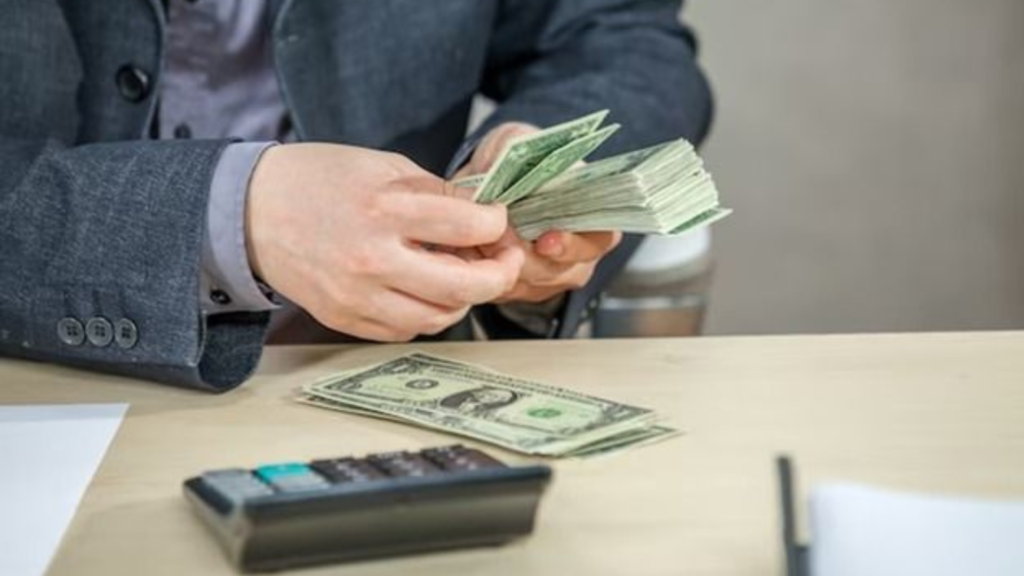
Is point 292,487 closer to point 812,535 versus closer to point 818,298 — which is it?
point 812,535

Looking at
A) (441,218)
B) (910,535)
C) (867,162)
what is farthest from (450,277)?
(867,162)

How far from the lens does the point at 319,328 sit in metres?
1.42

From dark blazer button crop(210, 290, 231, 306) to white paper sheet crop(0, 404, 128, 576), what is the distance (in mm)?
110

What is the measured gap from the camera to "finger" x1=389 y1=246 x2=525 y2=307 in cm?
94

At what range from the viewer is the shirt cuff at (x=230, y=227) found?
3.20 feet

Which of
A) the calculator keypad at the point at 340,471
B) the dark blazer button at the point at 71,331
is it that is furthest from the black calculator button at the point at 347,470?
the dark blazer button at the point at 71,331

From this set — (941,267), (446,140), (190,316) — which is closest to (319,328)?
(446,140)

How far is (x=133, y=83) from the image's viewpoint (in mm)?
1339

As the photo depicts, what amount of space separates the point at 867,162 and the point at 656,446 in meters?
1.72

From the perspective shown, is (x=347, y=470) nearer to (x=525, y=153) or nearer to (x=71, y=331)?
(x=525, y=153)

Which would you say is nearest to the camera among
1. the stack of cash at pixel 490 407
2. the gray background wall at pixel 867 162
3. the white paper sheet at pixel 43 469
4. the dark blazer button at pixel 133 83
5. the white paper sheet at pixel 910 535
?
the white paper sheet at pixel 910 535

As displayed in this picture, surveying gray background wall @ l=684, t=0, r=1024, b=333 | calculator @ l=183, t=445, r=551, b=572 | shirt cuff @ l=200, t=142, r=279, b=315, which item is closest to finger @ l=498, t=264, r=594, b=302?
shirt cuff @ l=200, t=142, r=279, b=315

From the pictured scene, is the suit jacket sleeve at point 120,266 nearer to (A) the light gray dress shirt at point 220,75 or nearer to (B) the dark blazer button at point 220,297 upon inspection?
(B) the dark blazer button at point 220,297

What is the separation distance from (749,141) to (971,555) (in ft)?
6.16
